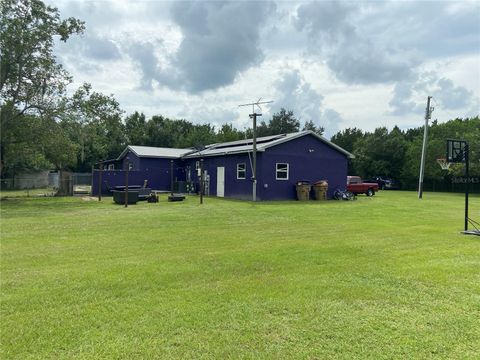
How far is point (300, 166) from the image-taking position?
75.8 ft

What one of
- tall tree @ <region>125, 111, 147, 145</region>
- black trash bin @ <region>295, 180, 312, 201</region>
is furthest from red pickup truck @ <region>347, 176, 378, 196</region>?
tall tree @ <region>125, 111, 147, 145</region>

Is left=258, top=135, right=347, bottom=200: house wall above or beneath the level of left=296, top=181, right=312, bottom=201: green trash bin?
above

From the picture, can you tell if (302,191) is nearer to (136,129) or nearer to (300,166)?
(300,166)

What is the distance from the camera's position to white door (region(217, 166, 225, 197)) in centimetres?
2458

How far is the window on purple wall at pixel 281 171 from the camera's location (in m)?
22.2

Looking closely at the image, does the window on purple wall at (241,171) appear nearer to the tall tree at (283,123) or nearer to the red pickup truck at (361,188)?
the red pickup truck at (361,188)

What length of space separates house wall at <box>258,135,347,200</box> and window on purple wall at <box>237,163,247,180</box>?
1.37 metres

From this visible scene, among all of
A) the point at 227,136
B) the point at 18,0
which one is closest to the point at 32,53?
the point at 18,0

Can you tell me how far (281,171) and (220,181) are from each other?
4.34 metres

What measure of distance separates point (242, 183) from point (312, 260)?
1607cm

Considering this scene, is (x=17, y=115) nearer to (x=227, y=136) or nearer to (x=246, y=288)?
(x=246, y=288)

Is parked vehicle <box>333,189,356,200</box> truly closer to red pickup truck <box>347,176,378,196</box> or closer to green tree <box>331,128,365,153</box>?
red pickup truck <box>347,176,378,196</box>

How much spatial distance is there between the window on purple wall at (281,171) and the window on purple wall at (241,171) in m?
1.82

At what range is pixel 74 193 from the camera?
25.7m
